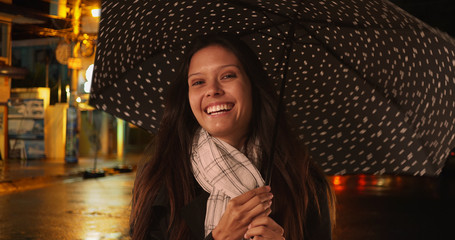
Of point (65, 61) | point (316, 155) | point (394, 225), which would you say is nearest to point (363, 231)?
point (394, 225)

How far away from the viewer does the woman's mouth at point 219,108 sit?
8.07 ft

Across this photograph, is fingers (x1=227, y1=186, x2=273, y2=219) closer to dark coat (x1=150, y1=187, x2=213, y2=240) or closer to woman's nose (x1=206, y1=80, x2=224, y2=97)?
dark coat (x1=150, y1=187, x2=213, y2=240)

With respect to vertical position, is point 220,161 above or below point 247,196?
above

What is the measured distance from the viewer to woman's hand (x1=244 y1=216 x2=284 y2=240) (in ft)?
7.32

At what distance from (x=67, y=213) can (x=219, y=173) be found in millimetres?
8845

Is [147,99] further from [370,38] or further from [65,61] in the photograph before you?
[65,61]

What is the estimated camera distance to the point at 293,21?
2.77 m

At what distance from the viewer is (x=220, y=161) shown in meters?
2.46

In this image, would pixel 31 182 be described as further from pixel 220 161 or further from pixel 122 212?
pixel 220 161

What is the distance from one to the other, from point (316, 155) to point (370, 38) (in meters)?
0.67

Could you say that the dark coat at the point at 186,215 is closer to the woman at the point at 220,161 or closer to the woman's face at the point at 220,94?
the woman at the point at 220,161

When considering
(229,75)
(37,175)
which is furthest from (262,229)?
(37,175)

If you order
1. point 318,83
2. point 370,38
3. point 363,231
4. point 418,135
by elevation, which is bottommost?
point 363,231

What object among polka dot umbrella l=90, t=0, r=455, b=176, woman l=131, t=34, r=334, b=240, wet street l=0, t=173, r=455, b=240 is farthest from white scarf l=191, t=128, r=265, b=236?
wet street l=0, t=173, r=455, b=240
